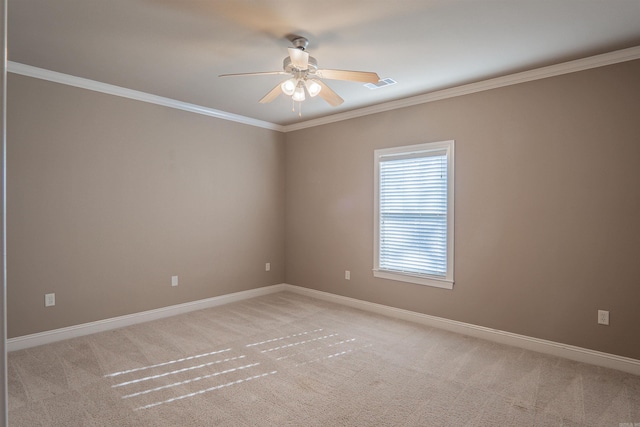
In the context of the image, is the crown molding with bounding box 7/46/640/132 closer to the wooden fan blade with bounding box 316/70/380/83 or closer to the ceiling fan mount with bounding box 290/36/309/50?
the wooden fan blade with bounding box 316/70/380/83

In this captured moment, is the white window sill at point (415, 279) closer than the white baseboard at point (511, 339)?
No

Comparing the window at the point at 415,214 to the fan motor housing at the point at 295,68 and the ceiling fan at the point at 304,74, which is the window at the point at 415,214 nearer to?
the ceiling fan at the point at 304,74

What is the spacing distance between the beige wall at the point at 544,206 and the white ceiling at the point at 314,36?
15.1 inches

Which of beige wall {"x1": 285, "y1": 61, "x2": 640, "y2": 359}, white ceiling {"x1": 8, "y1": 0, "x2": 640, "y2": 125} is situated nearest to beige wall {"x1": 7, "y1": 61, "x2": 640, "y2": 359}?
beige wall {"x1": 285, "y1": 61, "x2": 640, "y2": 359}

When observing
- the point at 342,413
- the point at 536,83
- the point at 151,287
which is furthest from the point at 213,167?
the point at 536,83

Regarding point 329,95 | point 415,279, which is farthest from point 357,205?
point 329,95

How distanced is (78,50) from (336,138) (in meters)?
3.19

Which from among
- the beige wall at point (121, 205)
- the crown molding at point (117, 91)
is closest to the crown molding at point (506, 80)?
the crown molding at point (117, 91)

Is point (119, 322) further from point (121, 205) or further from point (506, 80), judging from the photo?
point (506, 80)

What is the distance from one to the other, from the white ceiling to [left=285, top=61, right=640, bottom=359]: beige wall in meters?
0.38

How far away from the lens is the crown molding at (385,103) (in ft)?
10.3

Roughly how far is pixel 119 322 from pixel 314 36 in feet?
12.1

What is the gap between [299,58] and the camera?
261 centimetres

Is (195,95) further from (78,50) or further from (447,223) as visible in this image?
(447,223)
